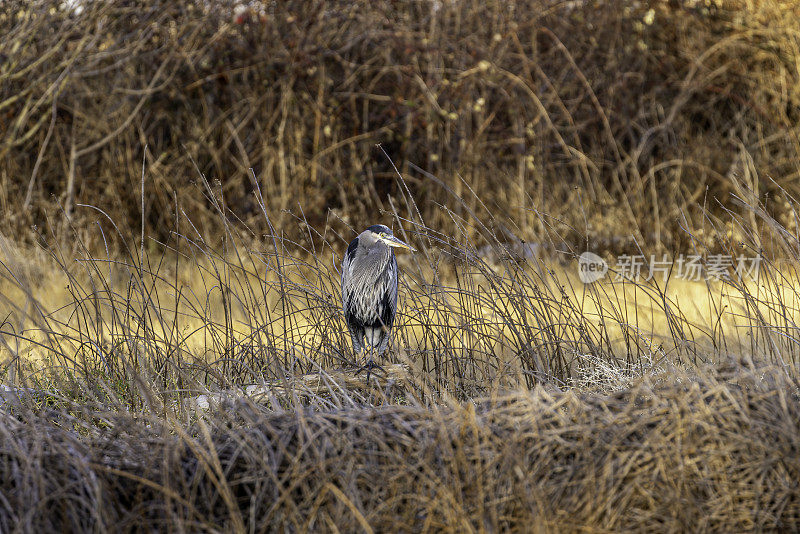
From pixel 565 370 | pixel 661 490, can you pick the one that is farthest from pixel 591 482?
pixel 565 370

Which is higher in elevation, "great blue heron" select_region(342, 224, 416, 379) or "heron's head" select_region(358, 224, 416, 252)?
"heron's head" select_region(358, 224, 416, 252)

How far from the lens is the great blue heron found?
297 centimetres

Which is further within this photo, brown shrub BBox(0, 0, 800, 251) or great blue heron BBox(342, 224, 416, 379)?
brown shrub BBox(0, 0, 800, 251)

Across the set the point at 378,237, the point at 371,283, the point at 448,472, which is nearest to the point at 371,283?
the point at 371,283

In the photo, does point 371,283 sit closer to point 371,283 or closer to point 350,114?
point 371,283

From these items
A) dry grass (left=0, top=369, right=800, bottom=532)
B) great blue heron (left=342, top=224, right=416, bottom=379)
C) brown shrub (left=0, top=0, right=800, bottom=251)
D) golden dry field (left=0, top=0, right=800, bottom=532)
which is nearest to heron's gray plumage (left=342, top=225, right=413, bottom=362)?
great blue heron (left=342, top=224, right=416, bottom=379)

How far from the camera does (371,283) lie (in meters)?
2.97

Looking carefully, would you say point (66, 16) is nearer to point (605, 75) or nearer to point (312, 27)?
point (312, 27)

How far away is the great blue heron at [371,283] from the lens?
2.97m

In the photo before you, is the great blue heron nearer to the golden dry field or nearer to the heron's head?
the heron's head

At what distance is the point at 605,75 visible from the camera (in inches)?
263

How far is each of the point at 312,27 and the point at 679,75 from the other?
10.1ft

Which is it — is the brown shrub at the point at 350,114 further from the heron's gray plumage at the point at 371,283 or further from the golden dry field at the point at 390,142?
the heron's gray plumage at the point at 371,283

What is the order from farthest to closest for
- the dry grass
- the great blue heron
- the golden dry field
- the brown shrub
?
the brown shrub → the golden dry field → the great blue heron → the dry grass
